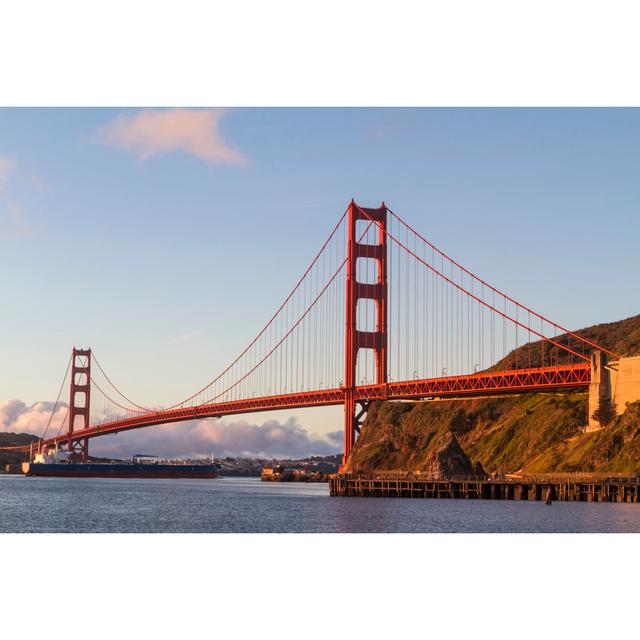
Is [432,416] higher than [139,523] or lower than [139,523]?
higher

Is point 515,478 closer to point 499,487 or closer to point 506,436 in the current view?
point 499,487

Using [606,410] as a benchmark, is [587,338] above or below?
above

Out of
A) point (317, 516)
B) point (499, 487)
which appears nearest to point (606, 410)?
point (499, 487)

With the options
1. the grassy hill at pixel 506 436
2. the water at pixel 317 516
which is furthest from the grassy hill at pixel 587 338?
the water at pixel 317 516

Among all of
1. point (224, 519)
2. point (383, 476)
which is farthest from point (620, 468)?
point (224, 519)
